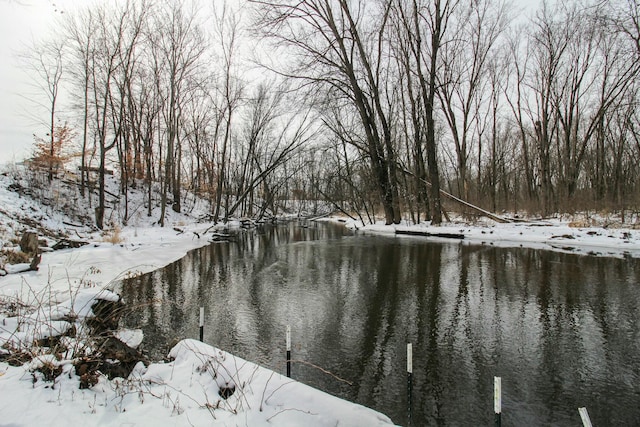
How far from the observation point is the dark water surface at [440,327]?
3500 millimetres

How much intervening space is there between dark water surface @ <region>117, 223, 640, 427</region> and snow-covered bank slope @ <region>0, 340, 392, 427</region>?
0.84 meters

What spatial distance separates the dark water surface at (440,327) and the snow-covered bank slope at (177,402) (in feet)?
2.75

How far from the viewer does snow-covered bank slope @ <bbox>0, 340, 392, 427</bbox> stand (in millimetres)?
2533

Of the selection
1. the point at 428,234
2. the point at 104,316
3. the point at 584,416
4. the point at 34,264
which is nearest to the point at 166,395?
the point at 104,316

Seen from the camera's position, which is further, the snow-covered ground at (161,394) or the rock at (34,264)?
the rock at (34,264)

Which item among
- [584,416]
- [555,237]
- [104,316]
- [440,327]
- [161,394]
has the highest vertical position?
[555,237]

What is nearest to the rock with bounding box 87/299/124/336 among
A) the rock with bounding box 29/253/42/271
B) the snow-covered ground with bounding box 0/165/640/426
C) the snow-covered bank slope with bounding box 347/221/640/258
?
the snow-covered ground with bounding box 0/165/640/426

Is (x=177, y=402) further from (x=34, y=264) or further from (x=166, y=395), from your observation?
(x=34, y=264)

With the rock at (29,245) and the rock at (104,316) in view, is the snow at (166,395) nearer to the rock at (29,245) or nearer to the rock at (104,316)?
the rock at (104,316)

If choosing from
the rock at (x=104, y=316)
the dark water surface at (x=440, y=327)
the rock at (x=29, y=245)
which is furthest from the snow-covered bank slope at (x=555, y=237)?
the rock at (x=29, y=245)

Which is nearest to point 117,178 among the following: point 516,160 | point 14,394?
point 14,394

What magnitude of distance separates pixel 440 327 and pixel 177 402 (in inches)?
164

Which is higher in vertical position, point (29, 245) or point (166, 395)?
point (29, 245)

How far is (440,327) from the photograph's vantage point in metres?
5.42
